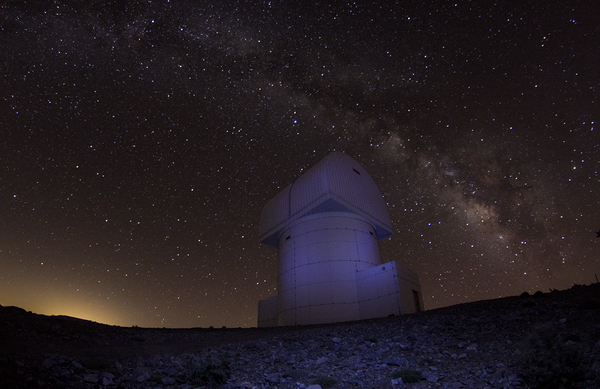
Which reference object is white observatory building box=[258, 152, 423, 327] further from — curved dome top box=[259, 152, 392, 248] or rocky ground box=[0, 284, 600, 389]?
rocky ground box=[0, 284, 600, 389]

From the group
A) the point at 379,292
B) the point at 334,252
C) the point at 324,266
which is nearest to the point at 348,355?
the point at 379,292

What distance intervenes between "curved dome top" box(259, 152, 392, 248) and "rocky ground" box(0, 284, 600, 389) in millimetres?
12761

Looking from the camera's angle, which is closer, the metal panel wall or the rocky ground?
the rocky ground

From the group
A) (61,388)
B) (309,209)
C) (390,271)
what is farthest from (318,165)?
(61,388)

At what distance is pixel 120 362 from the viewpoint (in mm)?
6520

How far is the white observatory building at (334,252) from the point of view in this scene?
1975 centimetres

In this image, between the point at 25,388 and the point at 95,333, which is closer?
the point at 25,388

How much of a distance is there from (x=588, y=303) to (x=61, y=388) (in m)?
11.1

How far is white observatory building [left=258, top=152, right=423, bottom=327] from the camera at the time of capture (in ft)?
64.8

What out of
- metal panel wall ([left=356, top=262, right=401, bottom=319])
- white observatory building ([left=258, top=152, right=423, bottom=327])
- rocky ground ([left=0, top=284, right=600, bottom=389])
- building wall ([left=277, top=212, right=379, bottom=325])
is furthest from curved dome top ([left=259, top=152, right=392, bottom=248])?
rocky ground ([left=0, top=284, right=600, bottom=389])

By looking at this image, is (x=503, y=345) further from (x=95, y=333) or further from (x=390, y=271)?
(x=390, y=271)

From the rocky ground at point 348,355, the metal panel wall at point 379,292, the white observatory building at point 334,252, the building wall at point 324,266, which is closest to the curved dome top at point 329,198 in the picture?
the white observatory building at point 334,252

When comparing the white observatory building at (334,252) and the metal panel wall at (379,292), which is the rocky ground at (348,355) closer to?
the metal panel wall at (379,292)

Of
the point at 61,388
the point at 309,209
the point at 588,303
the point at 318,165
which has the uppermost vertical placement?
the point at 318,165
